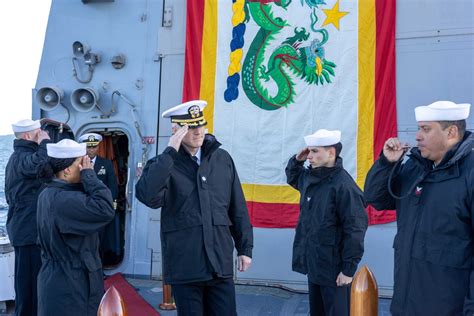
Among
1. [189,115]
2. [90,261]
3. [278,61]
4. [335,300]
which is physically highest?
[278,61]

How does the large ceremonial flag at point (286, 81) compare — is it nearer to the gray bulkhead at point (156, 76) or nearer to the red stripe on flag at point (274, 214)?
the red stripe on flag at point (274, 214)

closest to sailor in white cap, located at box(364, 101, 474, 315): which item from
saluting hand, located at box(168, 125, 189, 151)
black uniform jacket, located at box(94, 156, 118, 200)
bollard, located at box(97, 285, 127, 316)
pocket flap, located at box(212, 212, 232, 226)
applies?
pocket flap, located at box(212, 212, 232, 226)

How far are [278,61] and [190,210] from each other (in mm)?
3241

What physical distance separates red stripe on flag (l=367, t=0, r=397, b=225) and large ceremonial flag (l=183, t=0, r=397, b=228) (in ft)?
0.04

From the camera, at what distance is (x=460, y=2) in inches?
211

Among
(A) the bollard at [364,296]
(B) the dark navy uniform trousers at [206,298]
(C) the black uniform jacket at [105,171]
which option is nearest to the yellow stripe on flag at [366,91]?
(B) the dark navy uniform trousers at [206,298]

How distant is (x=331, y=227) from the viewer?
3559 mm

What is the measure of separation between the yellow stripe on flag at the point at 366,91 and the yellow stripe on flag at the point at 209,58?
5.85 ft

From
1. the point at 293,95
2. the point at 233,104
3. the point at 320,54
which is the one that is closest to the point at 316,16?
the point at 320,54

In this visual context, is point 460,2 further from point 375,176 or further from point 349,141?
point 375,176

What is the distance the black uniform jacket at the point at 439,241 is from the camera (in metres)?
2.33

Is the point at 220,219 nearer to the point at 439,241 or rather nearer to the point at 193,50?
the point at 439,241

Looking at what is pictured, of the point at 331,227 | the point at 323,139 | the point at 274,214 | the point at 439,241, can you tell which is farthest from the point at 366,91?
the point at 439,241

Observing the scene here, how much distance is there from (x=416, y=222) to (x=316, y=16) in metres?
3.79
